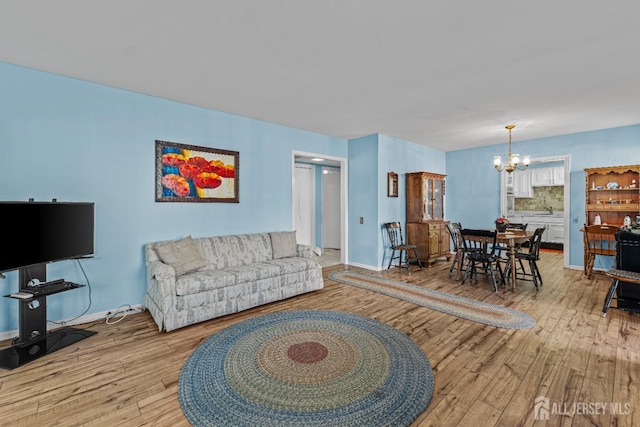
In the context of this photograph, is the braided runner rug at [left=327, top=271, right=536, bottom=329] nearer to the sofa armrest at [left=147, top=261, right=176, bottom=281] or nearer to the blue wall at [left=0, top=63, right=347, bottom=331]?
the blue wall at [left=0, top=63, right=347, bottom=331]

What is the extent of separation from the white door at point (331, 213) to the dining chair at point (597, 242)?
4.94 m

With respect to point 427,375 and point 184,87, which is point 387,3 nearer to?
point 184,87

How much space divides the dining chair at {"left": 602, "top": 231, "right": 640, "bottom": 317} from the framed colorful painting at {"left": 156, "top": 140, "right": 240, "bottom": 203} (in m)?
4.74

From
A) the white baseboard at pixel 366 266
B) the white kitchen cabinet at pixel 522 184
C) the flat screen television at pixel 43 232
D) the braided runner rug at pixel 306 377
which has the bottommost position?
the braided runner rug at pixel 306 377

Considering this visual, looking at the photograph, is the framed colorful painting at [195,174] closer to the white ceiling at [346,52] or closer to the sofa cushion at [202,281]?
the white ceiling at [346,52]

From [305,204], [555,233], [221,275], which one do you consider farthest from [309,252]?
[555,233]

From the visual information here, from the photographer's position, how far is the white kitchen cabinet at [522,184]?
28.2 ft

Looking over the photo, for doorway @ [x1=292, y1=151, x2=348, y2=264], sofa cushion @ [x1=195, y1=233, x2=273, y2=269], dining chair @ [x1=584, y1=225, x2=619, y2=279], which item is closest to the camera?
sofa cushion @ [x1=195, y1=233, x2=273, y2=269]

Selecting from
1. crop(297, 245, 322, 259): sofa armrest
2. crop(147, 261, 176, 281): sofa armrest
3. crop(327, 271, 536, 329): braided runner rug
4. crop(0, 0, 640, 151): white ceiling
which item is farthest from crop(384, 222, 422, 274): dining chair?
crop(147, 261, 176, 281): sofa armrest

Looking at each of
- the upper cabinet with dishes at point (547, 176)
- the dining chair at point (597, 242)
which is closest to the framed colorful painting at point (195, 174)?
the dining chair at point (597, 242)

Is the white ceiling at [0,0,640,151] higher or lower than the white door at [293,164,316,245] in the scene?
higher

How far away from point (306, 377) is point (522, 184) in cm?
908

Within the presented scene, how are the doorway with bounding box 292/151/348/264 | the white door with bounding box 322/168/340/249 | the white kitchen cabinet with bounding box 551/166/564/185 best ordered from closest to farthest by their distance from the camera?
the doorway with bounding box 292/151/348/264, the white door with bounding box 322/168/340/249, the white kitchen cabinet with bounding box 551/166/564/185

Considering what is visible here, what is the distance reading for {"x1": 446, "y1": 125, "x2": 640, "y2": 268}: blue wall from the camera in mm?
5078
